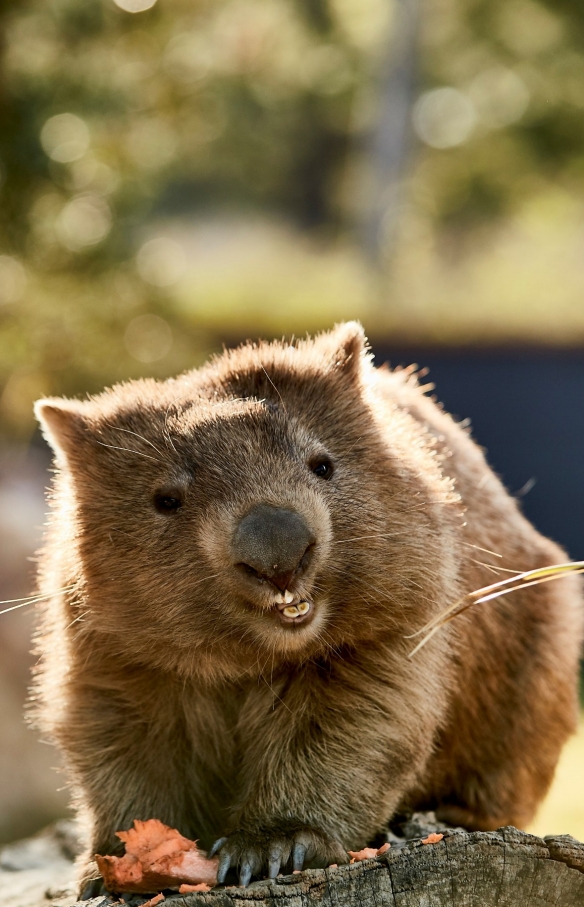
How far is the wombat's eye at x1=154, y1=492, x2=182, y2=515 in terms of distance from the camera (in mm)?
3600

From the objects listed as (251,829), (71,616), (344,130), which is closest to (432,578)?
(251,829)

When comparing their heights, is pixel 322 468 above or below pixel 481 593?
above

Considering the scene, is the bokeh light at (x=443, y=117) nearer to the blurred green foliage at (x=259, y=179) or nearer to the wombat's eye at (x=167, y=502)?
the blurred green foliage at (x=259, y=179)

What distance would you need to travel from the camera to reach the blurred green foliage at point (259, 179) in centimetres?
910

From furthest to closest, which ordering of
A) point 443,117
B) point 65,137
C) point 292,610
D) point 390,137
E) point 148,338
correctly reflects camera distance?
point 443,117
point 390,137
point 148,338
point 65,137
point 292,610

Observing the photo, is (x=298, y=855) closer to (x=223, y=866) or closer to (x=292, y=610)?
(x=223, y=866)

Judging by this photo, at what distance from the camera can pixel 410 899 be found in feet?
10.0

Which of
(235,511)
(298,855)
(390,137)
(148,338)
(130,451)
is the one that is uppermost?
(390,137)

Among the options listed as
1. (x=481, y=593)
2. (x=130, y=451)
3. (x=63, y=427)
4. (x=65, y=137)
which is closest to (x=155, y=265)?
(x=65, y=137)

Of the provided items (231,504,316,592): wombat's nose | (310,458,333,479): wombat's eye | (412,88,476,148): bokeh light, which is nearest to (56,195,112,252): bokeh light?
(310,458,333,479): wombat's eye

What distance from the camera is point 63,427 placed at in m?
3.97

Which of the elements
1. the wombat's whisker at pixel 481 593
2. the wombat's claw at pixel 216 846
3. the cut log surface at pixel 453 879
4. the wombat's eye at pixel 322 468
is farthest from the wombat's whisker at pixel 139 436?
the cut log surface at pixel 453 879

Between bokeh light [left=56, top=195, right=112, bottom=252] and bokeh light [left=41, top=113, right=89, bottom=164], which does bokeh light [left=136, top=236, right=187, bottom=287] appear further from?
bokeh light [left=41, top=113, right=89, bottom=164]

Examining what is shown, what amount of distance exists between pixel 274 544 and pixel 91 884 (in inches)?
57.7
